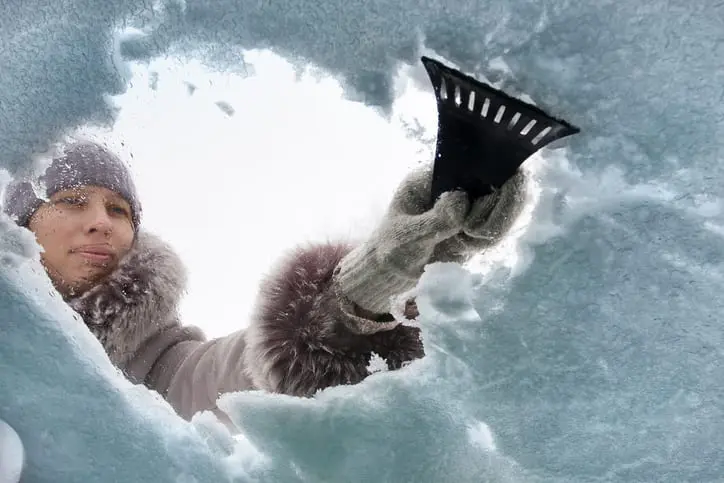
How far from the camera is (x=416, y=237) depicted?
526 mm

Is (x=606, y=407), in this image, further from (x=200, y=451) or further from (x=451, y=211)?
(x=200, y=451)

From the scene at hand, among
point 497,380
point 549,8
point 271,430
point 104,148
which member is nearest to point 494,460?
point 497,380

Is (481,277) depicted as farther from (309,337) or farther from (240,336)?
(240,336)

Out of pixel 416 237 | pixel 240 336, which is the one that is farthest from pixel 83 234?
pixel 416 237

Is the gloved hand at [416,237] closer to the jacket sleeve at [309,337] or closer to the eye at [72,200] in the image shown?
the jacket sleeve at [309,337]

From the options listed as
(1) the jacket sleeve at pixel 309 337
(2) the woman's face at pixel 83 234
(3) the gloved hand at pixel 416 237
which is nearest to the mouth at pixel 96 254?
(2) the woman's face at pixel 83 234

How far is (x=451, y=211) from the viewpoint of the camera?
48 centimetres

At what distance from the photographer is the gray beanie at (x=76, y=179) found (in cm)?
52

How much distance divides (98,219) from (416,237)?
0.41 meters

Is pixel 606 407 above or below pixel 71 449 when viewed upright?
above

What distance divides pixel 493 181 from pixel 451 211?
0.16 feet

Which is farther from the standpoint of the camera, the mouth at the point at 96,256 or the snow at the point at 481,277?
the mouth at the point at 96,256

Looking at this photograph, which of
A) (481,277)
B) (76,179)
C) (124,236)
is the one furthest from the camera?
(124,236)

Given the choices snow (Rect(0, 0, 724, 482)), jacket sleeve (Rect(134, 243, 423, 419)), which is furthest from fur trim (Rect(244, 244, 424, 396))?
snow (Rect(0, 0, 724, 482))
